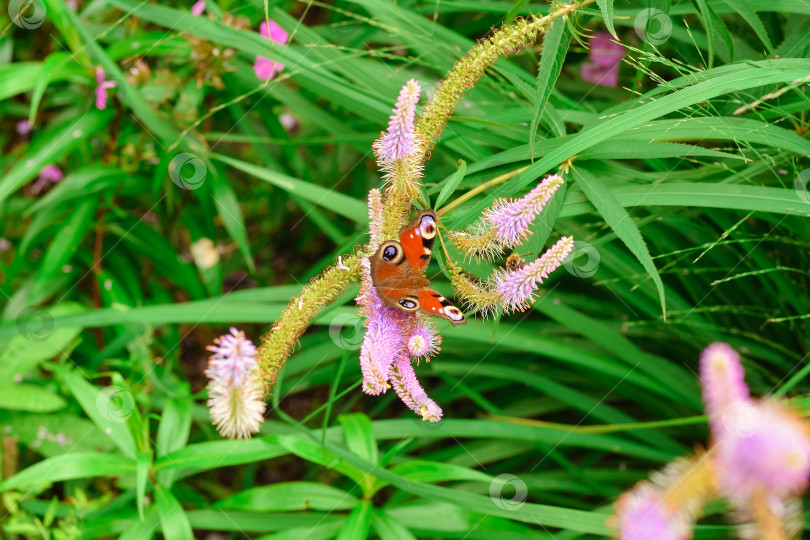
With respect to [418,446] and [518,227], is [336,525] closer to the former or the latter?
[418,446]

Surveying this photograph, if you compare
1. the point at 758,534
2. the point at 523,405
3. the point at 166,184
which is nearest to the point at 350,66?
the point at 166,184

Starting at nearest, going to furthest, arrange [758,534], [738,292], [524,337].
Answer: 1. [758,534]
2. [524,337]
3. [738,292]

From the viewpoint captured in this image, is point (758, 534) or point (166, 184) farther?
point (166, 184)

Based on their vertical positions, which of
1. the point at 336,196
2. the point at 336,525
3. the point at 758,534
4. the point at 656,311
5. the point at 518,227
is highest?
the point at 336,196

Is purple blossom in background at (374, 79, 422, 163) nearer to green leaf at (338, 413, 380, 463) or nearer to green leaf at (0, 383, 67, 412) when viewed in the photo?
green leaf at (338, 413, 380, 463)

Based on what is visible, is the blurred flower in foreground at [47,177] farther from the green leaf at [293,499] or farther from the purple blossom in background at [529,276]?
the purple blossom in background at [529,276]
